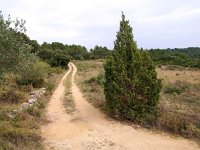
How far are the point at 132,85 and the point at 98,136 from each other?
11.5 ft

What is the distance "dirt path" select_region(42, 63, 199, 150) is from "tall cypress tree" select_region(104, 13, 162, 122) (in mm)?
973

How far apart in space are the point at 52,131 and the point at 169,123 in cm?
563

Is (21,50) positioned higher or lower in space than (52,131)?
higher

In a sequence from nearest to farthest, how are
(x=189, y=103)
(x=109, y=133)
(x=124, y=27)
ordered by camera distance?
(x=109, y=133)
(x=124, y=27)
(x=189, y=103)

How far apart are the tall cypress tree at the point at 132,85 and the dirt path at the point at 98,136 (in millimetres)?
973

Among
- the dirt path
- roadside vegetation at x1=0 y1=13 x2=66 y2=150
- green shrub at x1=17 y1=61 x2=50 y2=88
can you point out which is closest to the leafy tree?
roadside vegetation at x1=0 y1=13 x2=66 y2=150

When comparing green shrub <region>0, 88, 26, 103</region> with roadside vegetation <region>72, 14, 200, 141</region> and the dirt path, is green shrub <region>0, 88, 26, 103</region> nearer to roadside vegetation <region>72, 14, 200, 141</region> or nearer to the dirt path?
the dirt path

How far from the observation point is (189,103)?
80.3ft

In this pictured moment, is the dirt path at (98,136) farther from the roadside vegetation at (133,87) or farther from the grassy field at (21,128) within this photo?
the roadside vegetation at (133,87)

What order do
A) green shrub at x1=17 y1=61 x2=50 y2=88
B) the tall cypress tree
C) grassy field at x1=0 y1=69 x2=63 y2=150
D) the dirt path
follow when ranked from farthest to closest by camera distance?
green shrub at x1=17 y1=61 x2=50 y2=88, the tall cypress tree, the dirt path, grassy field at x1=0 y1=69 x2=63 y2=150

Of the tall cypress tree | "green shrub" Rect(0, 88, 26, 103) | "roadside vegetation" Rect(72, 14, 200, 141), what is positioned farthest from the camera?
"green shrub" Rect(0, 88, 26, 103)

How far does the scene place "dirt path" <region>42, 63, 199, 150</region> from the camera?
15.1 m

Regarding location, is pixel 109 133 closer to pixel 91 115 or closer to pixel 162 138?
pixel 162 138

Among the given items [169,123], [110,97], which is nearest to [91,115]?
[110,97]
